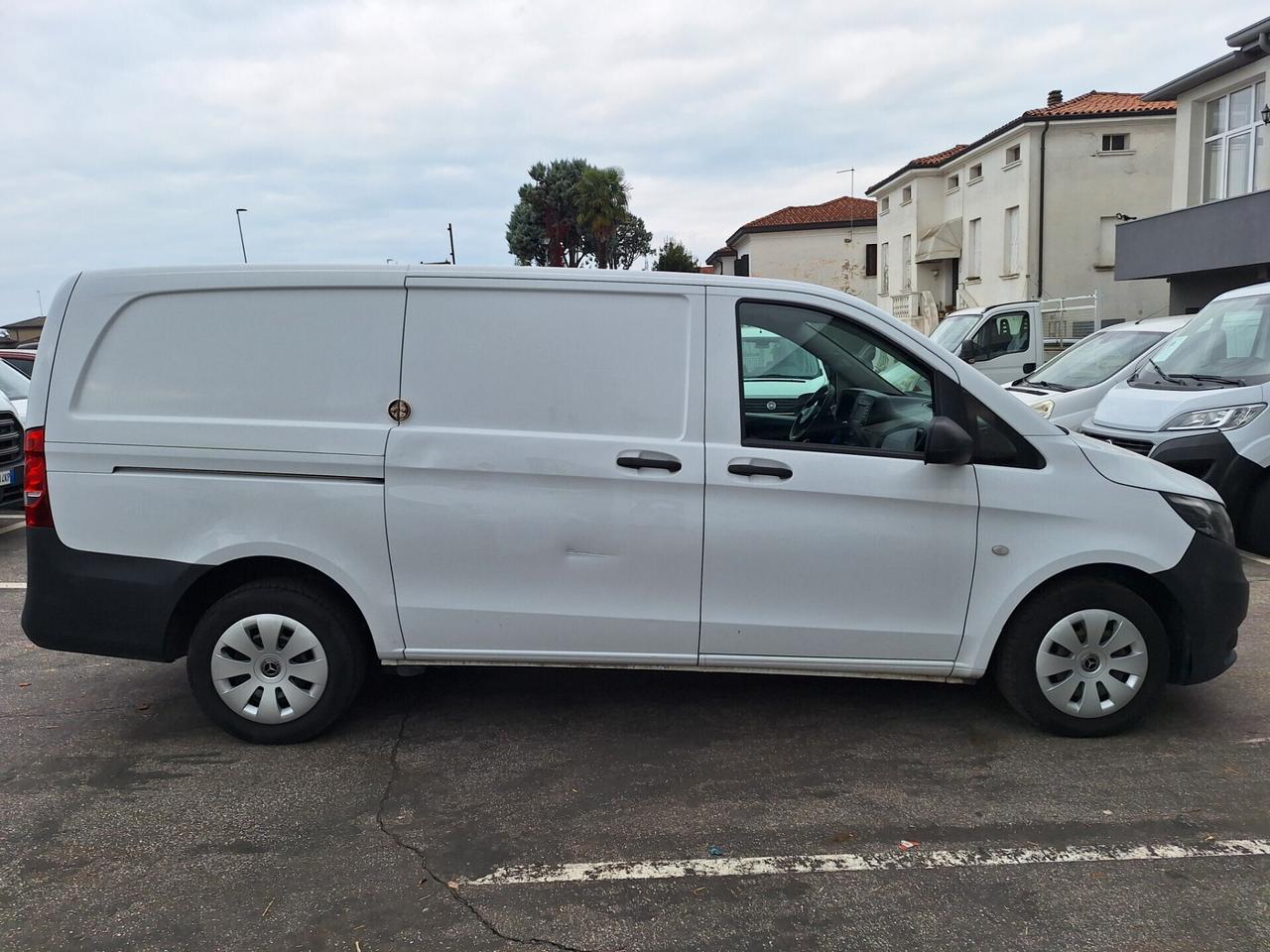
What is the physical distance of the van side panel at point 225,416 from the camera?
13.3ft

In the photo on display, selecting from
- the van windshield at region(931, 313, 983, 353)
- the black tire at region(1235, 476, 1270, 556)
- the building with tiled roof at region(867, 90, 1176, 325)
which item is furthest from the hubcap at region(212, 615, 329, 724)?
the building with tiled roof at region(867, 90, 1176, 325)

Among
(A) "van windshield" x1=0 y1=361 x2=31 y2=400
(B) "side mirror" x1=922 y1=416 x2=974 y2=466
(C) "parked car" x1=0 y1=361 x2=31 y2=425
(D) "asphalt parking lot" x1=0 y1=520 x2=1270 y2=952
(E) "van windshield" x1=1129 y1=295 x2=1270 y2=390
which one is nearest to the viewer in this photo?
(D) "asphalt parking lot" x1=0 y1=520 x2=1270 y2=952

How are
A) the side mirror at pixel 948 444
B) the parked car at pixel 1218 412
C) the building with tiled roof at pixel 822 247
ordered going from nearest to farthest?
the side mirror at pixel 948 444, the parked car at pixel 1218 412, the building with tiled roof at pixel 822 247

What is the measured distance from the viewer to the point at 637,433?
401cm

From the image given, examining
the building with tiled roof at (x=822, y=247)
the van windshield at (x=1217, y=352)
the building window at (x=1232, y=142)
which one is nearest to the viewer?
the van windshield at (x=1217, y=352)

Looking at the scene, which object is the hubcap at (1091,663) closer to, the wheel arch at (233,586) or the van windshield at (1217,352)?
the wheel arch at (233,586)

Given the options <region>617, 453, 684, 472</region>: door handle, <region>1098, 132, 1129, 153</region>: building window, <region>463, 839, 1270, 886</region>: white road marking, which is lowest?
<region>463, 839, 1270, 886</region>: white road marking

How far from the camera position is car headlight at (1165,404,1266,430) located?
713 cm

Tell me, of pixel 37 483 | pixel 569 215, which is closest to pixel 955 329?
pixel 37 483

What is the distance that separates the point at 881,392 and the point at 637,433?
111cm

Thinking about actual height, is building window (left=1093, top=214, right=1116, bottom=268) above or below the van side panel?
above

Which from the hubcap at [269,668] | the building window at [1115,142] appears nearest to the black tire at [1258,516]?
the hubcap at [269,668]

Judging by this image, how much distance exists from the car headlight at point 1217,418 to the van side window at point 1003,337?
7.24 m

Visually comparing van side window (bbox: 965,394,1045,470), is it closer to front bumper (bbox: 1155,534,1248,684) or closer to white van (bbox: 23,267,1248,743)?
white van (bbox: 23,267,1248,743)
